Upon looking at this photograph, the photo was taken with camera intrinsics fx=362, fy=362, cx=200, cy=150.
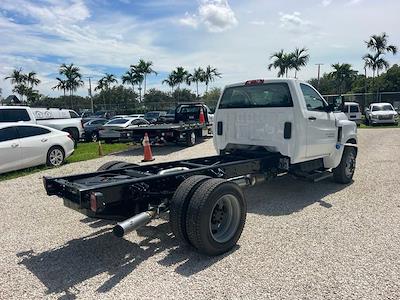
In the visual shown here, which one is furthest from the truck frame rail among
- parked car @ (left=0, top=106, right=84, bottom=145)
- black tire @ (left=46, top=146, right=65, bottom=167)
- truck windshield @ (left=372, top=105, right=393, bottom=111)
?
truck windshield @ (left=372, top=105, right=393, bottom=111)

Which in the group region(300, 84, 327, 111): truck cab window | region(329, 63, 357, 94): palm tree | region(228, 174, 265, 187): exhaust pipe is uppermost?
region(329, 63, 357, 94): palm tree

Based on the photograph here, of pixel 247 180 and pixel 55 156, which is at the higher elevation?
pixel 247 180

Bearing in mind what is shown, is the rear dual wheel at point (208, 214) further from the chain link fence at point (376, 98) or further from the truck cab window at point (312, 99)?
the chain link fence at point (376, 98)

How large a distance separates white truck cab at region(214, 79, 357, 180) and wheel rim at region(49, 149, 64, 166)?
6.02 m

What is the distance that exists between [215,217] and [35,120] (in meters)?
11.6

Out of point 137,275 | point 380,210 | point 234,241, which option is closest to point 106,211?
point 137,275

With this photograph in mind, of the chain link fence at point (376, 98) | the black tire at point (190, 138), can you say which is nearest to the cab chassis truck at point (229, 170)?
the black tire at point (190, 138)

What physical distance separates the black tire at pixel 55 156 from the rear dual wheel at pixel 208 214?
7890 millimetres

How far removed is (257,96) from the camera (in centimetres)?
671

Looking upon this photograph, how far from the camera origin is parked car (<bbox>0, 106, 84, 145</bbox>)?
13.2m

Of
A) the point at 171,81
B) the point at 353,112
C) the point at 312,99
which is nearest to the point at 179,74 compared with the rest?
the point at 171,81

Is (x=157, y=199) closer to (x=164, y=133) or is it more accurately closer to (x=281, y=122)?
(x=281, y=122)

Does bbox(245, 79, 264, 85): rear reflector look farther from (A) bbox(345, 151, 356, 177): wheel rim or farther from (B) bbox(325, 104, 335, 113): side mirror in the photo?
(A) bbox(345, 151, 356, 177): wheel rim

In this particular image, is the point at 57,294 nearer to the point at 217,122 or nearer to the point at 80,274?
the point at 80,274
